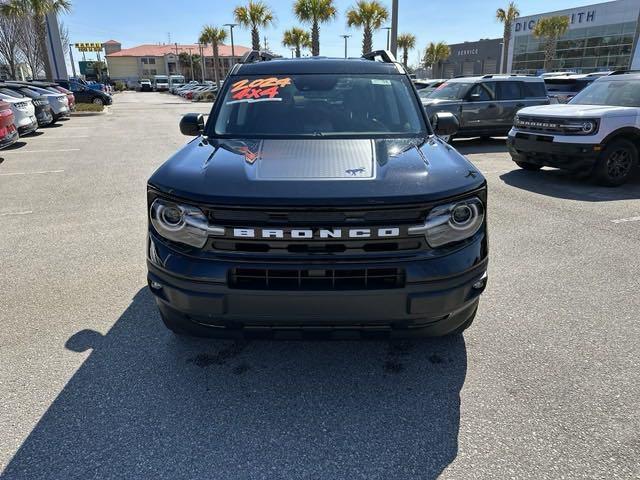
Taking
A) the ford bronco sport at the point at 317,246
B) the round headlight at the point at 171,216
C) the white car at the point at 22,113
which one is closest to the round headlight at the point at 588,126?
the ford bronco sport at the point at 317,246

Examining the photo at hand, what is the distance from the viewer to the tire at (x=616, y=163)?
7.55m

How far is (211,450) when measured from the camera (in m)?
2.25

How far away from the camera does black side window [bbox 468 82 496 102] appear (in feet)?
40.1

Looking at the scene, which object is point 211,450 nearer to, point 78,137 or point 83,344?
point 83,344

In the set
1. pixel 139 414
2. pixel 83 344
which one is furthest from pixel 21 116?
pixel 139 414

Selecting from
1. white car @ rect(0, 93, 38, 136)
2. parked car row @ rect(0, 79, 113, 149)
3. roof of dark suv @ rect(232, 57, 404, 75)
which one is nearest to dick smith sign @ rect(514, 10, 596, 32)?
parked car row @ rect(0, 79, 113, 149)

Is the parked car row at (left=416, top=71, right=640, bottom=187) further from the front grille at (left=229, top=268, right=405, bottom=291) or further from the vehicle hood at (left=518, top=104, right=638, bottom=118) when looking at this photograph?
the front grille at (left=229, top=268, right=405, bottom=291)

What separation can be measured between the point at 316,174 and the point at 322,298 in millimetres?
650

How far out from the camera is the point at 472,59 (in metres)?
70.2

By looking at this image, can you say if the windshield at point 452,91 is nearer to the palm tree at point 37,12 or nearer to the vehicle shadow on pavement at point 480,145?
the vehicle shadow on pavement at point 480,145

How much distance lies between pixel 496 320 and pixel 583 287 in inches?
44.4

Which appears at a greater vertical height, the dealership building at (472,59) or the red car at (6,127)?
the dealership building at (472,59)

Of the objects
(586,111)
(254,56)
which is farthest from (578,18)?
(254,56)

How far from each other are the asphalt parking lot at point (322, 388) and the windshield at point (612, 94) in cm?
465
